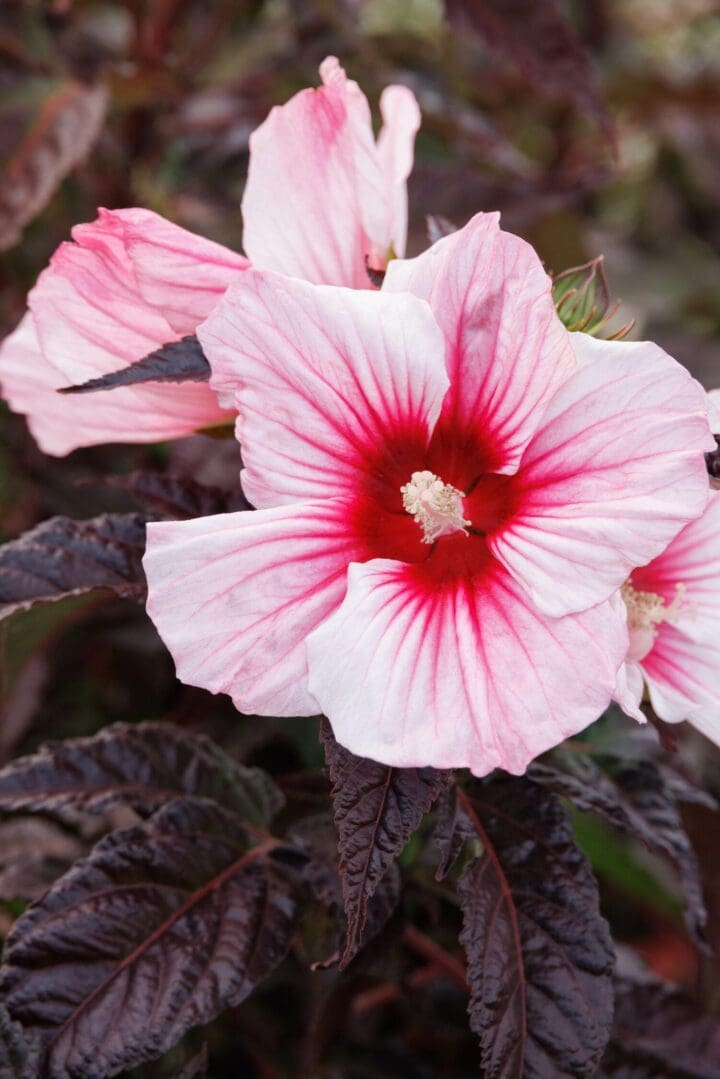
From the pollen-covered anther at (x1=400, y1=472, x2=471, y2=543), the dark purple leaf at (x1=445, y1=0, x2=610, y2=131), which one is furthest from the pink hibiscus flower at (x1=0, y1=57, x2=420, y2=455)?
the dark purple leaf at (x1=445, y1=0, x2=610, y2=131)

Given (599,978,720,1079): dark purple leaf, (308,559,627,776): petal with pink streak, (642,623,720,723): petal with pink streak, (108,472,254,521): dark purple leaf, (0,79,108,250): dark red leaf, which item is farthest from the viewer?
(0,79,108,250): dark red leaf

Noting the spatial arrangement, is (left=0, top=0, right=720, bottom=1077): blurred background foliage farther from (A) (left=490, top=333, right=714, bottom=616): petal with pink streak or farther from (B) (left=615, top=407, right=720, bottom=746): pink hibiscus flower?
(A) (left=490, top=333, right=714, bottom=616): petal with pink streak

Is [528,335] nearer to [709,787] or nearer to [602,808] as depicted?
[602,808]

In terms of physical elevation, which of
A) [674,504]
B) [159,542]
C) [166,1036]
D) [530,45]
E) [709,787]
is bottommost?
[709,787]

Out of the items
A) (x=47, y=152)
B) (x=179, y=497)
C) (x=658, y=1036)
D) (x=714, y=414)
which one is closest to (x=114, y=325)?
(x=179, y=497)

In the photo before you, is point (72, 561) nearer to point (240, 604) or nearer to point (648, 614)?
point (240, 604)

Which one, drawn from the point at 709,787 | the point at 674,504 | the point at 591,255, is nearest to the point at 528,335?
the point at 674,504

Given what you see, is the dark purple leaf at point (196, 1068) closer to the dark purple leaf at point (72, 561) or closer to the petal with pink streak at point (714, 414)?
the dark purple leaf at point (72, 561)

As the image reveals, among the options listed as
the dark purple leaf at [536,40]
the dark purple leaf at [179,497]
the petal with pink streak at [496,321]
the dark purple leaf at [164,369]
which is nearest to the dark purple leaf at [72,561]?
the dark purple leaf at [179,497]
